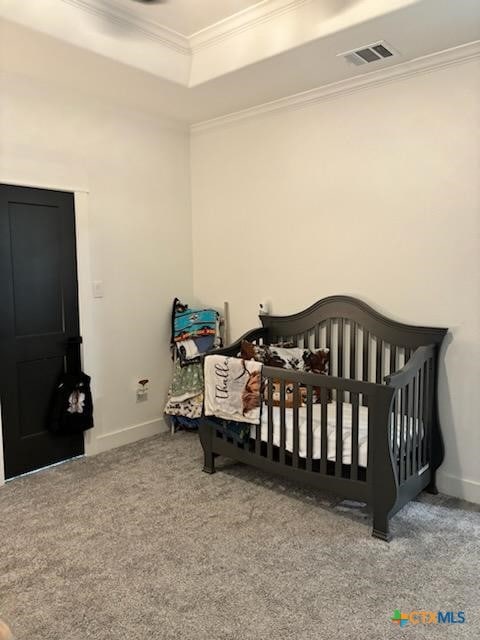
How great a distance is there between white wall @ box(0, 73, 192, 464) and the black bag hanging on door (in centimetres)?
13

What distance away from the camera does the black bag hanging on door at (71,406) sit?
326cm

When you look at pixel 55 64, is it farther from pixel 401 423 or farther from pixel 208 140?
pixel 401 423

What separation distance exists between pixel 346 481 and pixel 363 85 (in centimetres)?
231

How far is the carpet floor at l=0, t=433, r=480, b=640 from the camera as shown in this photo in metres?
1.85

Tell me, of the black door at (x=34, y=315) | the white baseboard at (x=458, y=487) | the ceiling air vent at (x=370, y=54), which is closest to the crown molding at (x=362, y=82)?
the ceiling air vent at (x=370, y=54)

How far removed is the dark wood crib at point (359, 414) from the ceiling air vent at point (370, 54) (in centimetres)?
136

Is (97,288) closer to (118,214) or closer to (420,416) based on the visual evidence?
(118,214)

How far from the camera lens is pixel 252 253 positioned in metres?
3.74

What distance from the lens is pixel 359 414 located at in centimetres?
275

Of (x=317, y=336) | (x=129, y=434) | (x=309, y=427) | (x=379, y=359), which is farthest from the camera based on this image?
(x=129, y=434)

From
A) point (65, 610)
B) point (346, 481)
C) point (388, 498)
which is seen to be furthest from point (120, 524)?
point (388, 498)

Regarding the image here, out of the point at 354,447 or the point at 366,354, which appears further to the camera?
the point at 366,354

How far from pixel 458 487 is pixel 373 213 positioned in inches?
66.0

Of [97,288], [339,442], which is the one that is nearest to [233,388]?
[339,442]
